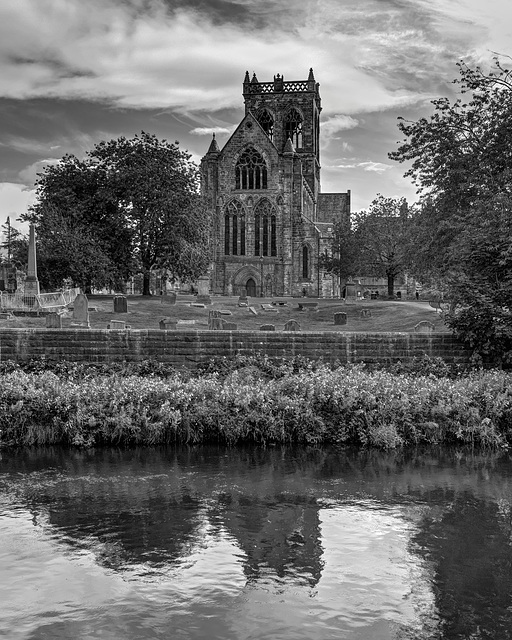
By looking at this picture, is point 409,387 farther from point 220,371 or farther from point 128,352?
point 128,352

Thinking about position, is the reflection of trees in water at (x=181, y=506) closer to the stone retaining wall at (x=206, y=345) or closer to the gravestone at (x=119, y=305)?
the stone retaining wall at (x=206, y=345)

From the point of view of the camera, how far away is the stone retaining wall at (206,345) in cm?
1997

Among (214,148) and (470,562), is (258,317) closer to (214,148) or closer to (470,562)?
(470,562)

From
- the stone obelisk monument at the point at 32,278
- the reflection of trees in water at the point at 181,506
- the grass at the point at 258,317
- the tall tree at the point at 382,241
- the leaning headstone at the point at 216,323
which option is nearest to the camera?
the reflection of trees in water at the point at 181,506

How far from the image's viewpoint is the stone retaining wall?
20.0 m

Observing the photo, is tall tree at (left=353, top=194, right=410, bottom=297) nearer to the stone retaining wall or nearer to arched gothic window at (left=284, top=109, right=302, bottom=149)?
arched gothic window at (left=284, top=109, right=302, bottom=149)

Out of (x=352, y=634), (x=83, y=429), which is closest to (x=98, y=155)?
(x=83, y=429)

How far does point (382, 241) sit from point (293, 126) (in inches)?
1289

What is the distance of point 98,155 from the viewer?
153 feet

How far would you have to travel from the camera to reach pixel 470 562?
28.9 ft

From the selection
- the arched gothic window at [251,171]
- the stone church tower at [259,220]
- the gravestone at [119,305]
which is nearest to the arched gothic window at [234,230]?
the stone church tower at [259,220]

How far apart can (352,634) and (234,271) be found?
65182mm

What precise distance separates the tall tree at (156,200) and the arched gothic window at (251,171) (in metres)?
24.5

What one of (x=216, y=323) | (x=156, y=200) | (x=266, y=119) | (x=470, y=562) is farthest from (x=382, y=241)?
(x=470, y=562)
